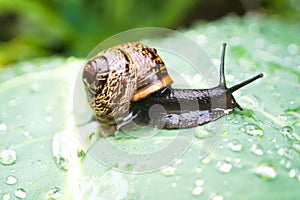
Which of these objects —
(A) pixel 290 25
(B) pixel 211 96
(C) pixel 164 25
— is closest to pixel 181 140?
(B) pixel 211 96

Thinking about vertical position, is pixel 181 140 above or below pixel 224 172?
above

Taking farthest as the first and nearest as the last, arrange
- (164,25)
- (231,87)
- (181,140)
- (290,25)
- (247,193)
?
(164,25), (290,25), (231,87), (181,140), (247,193)

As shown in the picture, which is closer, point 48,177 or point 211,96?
point 48,177

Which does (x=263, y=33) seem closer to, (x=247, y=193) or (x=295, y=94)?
(x=295, y=94)

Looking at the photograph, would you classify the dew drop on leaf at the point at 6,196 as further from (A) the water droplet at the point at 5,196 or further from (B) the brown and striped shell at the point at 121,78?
(B) the brown and striped shell at the point at 121,78

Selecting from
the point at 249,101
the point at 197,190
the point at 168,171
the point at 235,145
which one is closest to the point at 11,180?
the point at 168,171

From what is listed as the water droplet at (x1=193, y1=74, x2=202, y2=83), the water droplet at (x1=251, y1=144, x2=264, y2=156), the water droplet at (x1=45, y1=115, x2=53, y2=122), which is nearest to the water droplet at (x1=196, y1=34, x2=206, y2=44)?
the water droplet at (x1=193, y1=74, x2=202, y2=83)

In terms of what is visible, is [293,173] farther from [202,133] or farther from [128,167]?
[128,167]

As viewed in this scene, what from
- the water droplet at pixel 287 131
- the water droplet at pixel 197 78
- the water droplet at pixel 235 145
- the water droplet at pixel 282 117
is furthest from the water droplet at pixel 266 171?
the water droplet at pixel 197 78
